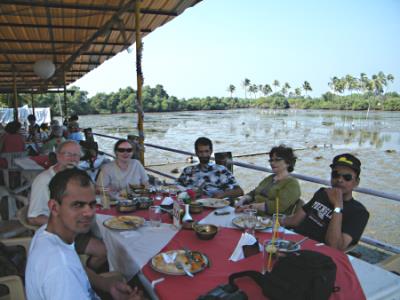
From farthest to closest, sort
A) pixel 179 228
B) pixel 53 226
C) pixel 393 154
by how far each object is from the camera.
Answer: pixel 393 154
pixel 179 228
pixel 53 226

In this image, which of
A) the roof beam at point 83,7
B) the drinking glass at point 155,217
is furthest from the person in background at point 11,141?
the drinking glass at point 155,217

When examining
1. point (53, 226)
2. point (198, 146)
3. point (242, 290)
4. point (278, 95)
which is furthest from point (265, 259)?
point (278, 95)

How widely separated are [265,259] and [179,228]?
655 mm

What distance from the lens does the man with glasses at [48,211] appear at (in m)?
2.28

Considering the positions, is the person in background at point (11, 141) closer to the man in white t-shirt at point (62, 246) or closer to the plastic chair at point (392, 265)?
the man in white t-shirt at point (62, 246)

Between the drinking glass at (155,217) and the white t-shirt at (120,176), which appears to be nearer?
the drinking glass at (155,217)

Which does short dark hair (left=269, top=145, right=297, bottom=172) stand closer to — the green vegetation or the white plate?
the white plate

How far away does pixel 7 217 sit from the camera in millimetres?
4117

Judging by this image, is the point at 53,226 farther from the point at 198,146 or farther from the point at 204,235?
the point at 198,146

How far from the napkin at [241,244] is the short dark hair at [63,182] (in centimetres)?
75

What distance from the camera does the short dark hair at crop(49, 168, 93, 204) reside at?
127cm

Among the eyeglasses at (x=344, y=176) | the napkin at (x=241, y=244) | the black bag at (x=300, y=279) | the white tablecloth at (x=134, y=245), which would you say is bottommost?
the white tablecloth at (x=134, y=245)

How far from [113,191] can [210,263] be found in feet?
5.56

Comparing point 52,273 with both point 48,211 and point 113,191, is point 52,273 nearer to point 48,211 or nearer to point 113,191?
point 48,211
